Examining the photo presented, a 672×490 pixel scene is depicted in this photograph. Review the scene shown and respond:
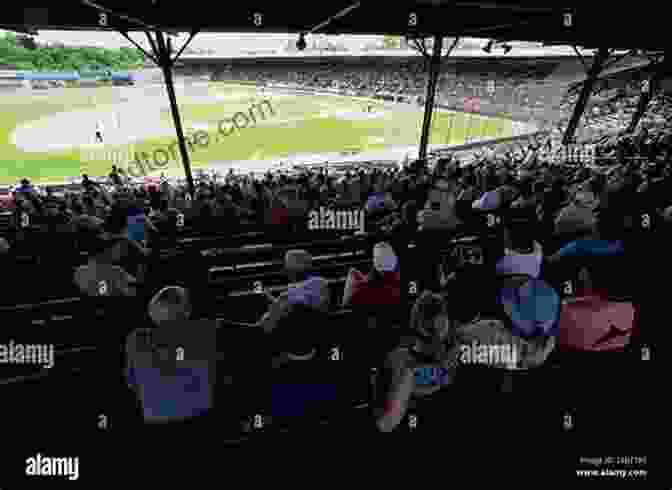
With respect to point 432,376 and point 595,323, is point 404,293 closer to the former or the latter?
point 432,376

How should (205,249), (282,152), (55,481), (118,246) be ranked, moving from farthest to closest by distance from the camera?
(282,152)
(205,249)
(118,246)
(55,481)

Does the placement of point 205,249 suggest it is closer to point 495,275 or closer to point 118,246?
point 118,246

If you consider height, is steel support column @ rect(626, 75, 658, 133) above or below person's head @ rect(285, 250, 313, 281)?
above

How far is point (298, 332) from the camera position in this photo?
2.36m

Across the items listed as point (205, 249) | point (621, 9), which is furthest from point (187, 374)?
point (621, 9)

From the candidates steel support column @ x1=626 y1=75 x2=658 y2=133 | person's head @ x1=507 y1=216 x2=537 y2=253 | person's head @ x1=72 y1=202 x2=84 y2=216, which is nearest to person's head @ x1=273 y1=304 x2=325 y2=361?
person's head @ x1=507 y1=216 x2=537 y2=253

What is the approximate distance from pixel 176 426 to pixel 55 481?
2.37 feet

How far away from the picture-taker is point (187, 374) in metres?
2.44

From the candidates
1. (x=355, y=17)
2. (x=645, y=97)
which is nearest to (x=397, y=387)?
(x=355, y=17)

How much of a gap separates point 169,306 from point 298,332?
0.67 m

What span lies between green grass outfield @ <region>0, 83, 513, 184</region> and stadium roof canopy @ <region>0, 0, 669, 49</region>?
472 inches

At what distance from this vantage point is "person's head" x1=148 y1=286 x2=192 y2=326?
7.66ft

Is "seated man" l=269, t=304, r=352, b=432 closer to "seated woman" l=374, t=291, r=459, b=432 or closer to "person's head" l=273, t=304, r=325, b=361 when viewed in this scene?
"person's head" l=273, t=304, r=325, b=361

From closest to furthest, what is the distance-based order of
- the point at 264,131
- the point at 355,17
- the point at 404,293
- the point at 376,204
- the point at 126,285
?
the point at 126,285, the point at 404,293, the point at 376,204, the point at 355,17, the point at 264,131
